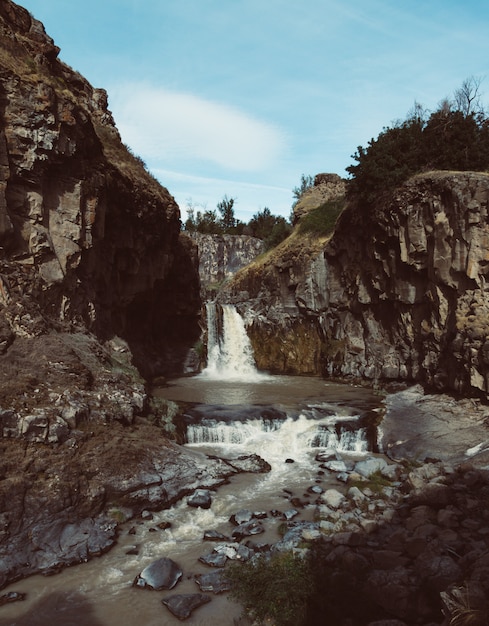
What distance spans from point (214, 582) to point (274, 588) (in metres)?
1.56

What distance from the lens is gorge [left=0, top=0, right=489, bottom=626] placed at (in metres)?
10.2

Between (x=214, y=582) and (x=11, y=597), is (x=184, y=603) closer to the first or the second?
(x=214, y=582)

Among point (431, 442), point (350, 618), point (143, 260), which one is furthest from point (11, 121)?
point (431, 442)

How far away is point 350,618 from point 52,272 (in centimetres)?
1625

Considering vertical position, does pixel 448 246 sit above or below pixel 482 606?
above

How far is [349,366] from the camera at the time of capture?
30.3m

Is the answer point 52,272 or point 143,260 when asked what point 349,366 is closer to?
point 143,260

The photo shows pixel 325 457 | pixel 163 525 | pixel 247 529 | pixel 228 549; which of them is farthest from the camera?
pixel 325 457

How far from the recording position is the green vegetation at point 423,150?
82.9 feet

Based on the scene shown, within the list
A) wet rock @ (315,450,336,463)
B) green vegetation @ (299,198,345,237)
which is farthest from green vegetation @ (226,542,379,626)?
green vegetation @ (299,198,345,237)

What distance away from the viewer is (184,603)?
8.54 metres

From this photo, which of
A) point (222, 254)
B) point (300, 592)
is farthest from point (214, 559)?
point (222, 254)

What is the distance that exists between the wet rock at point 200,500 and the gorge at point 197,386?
0.18 meters

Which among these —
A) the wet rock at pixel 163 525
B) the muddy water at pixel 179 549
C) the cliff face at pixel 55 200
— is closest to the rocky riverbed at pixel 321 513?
the muddy water at pixel 179 549
